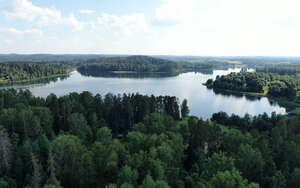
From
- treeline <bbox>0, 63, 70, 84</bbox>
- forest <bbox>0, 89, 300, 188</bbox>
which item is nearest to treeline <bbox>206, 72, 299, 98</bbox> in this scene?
forest <bbox>0, 89, 300, 188</bbox>

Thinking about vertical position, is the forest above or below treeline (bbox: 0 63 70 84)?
below

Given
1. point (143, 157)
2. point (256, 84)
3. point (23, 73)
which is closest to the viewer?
point (143, 157)

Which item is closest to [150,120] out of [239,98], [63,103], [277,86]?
[63,103]

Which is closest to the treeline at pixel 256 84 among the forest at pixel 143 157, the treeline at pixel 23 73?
the forest at pixel 143 157

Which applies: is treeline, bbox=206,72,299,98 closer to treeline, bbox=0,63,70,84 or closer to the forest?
the forest

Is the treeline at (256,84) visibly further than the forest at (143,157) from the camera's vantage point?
Yes

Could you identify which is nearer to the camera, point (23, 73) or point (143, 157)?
point (143, 157)

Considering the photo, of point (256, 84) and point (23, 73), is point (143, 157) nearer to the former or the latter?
point (256, 84)

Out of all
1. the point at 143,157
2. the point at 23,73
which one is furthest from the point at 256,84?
the point at 23,73

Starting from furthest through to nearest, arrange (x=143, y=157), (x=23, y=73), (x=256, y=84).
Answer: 1. (x=23, y=73)
2. (x=256, y=84)
3. (x=143, y=157)

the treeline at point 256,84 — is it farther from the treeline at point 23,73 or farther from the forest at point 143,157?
the treeline at point 23,73

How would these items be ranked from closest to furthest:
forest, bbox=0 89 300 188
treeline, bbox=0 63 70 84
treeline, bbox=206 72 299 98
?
forest, bbox=0 89 300 188 → treeline, bbox=206 72 299 98 → treeline, bbox=0 63 70 84

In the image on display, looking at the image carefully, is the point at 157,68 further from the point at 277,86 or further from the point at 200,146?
the point at 200,146
